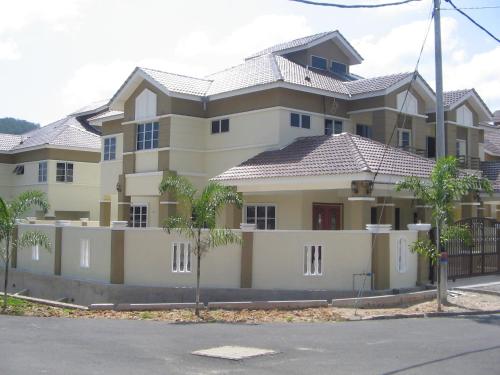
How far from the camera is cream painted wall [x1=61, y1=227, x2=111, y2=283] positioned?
18.9 m

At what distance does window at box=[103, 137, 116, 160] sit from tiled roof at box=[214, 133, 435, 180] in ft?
31.4

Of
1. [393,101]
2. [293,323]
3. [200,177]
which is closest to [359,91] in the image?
[393,101]

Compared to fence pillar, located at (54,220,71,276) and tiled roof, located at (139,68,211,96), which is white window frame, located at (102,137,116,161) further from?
fence pillar, located at (54,220,71,276)

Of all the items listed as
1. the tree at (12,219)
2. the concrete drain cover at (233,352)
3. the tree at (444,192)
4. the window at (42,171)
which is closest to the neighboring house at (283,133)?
the tree at (444,192)

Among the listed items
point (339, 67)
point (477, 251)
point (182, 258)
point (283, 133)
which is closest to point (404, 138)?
point (339, 67)

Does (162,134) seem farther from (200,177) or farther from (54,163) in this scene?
(54,163)

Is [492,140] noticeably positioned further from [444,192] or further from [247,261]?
[247,261]

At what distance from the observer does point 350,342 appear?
35.7 ft

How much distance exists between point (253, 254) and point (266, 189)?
4.90 meters

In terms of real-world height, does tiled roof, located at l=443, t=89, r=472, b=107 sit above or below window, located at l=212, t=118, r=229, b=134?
above

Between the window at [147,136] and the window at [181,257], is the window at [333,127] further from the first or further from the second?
the window at [181,257]

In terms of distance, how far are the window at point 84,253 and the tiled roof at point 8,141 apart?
76.9 feet

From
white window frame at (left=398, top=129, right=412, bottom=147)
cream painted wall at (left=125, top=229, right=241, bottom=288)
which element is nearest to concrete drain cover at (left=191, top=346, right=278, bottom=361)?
cream painted wall at (left=125, top=229, right=241, bottom=288)

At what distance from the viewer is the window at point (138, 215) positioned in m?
28.9
